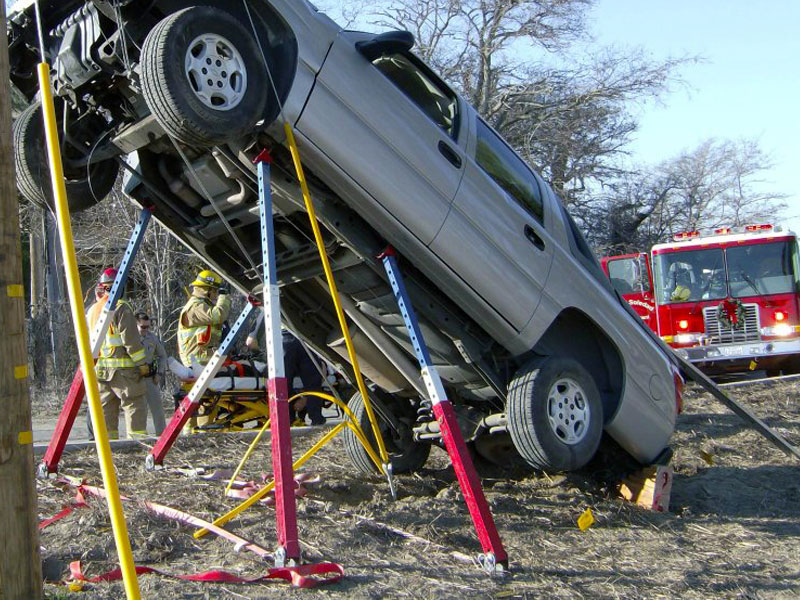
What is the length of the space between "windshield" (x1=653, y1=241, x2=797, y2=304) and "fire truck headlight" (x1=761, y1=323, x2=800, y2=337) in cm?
60

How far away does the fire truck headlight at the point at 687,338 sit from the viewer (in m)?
15.6

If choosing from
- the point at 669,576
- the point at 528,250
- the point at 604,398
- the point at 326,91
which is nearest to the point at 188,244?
the point at 326,91

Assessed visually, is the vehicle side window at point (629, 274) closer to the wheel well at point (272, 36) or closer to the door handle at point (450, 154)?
the door handle at point (450, 154)

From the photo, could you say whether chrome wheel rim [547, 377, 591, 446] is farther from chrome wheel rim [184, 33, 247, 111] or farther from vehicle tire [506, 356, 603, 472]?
chrome wheel rim [184, 33, 247, 111]

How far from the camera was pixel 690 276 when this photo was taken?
1573cm

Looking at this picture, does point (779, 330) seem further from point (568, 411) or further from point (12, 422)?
point (12, 422)

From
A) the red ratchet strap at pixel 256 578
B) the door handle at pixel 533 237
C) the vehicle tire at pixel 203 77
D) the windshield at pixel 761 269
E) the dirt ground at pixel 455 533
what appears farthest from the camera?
the windshield at pixel 761 269

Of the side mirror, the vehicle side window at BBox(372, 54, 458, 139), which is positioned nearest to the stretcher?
the vehicle side window at BBox(372, 54, 458, 139)

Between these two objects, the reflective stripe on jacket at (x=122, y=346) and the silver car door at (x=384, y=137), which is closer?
the silver car door at (x=384, y=137)

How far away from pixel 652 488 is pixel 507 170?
2436 millimetres

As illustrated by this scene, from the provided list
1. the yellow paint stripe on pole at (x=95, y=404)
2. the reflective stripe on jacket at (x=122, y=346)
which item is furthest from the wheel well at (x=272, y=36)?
the reflective stripe on jacket at (x=122, y=346)

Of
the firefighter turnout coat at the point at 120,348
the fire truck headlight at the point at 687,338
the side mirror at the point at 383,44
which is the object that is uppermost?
the side mirror at the point at 383,44

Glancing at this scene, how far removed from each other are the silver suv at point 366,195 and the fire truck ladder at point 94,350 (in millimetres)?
213

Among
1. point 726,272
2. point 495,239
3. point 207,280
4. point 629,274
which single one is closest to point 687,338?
point 726,272
